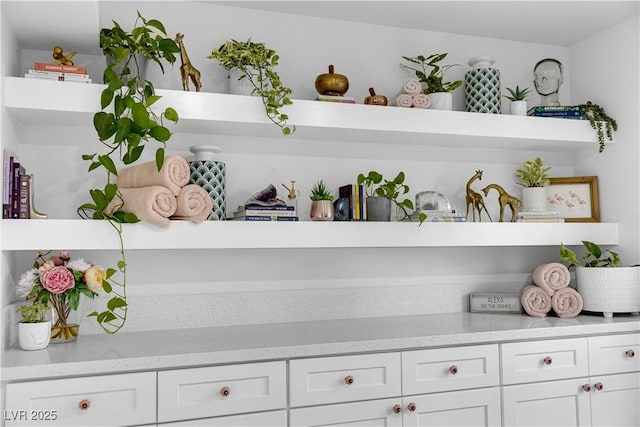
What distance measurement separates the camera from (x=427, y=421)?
2.27m

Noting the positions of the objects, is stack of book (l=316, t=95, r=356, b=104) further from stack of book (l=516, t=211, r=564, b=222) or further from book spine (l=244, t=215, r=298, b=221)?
stack of book (l=516, t=211, r=564, b=222)

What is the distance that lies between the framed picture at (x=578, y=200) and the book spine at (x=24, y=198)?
2.47 meters

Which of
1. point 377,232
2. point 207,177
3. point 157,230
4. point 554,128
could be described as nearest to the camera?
point 157,230

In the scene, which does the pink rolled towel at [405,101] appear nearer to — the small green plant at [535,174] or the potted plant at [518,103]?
the potted plant at [518,103]

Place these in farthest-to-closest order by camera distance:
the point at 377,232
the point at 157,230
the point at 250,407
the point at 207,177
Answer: the point at 377,232 < the point at 207,177 < the point at 157,230 < the point at 250,407

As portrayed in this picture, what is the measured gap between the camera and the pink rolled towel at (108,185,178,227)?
2.11 meters

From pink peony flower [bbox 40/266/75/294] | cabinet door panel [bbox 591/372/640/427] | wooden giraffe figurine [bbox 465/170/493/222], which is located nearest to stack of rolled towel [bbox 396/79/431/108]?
wooden giraffe figurine [bbox 465/170/493/222]

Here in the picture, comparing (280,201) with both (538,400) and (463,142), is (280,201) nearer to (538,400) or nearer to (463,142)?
(463,142)

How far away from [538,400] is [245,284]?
1.36m

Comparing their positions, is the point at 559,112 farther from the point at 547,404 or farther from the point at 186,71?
the point at 186,71

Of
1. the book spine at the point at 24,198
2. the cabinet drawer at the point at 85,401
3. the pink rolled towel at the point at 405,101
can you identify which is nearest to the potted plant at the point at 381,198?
the pink rolled towel at the point at 405,101

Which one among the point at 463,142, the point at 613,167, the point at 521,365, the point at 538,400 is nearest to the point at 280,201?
the point at 463,142

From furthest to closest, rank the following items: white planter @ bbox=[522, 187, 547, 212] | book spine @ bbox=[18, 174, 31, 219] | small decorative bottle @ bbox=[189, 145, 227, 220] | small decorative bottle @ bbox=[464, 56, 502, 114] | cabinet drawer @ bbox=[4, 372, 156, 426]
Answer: white planter @ bbox=[522, 187, 547, 212] → small decorative bottle @ bbox=[464, 56, 502, 114] → small decorative bottle @ bbox=[189, 145, 227, 220] → book spine @ bbox=[18, 174, 31, 219] → cabinet drawer @ bbox=[4, 372, 156, 426]

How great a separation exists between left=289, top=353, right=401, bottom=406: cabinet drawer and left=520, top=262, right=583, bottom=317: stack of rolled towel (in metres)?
0.89
